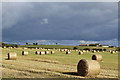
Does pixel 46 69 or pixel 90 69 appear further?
pixel 46 69

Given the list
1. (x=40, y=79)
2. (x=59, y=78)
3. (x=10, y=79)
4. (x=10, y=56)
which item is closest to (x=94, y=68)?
(x=59, y=78)

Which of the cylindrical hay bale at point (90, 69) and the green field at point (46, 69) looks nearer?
the green field at point (46, 69)

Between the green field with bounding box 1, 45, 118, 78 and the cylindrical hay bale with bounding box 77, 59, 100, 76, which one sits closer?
the green field with bounding box 1, 45, 118, 78

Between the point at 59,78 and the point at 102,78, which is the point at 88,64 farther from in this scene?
the point at 59,78

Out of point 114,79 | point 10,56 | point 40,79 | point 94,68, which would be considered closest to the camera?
point 40,79

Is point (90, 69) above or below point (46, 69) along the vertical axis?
above

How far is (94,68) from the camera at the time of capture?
20.0 meters

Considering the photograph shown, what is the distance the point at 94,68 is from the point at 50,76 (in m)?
3.87

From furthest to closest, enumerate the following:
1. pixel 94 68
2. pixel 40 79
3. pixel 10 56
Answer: pixel 10 56 → pixel 94 68 → pixel 40 79

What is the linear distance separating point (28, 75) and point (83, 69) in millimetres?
4676

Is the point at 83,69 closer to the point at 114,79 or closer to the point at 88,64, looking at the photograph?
the point at 88,64

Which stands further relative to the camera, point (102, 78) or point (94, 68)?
point (94, 68)

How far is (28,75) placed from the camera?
18.9m

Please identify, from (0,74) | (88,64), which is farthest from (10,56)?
(88,64)
